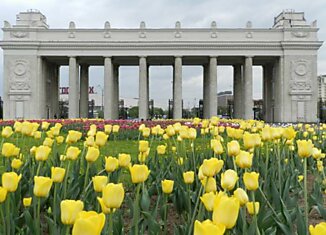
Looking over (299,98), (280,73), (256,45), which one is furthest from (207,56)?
(299,98)

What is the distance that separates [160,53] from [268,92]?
17587 mm

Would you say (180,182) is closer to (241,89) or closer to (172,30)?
(172,30)

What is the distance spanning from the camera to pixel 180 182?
15.7 feet

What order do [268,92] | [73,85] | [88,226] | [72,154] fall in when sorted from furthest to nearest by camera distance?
[268,92] < [73,85] < [72,154] < [88,226]

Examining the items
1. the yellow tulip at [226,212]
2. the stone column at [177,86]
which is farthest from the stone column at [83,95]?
the yellow tulip at [226,212]

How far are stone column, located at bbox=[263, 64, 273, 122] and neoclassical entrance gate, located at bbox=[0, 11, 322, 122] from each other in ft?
15.1

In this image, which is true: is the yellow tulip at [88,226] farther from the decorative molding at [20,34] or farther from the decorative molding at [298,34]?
the decorative molding at [298,34]

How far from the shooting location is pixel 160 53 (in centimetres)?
5084

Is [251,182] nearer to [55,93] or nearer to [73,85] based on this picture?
[73,85]

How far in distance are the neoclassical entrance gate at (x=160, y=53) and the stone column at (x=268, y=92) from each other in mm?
4613

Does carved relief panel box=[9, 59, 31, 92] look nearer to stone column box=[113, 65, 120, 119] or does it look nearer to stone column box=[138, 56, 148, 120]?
stone column box=[113, 65, 120, 119]

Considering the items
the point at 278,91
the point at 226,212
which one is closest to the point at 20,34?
the point at 278,91

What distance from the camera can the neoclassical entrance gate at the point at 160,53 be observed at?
163ft

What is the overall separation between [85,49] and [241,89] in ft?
70.8
